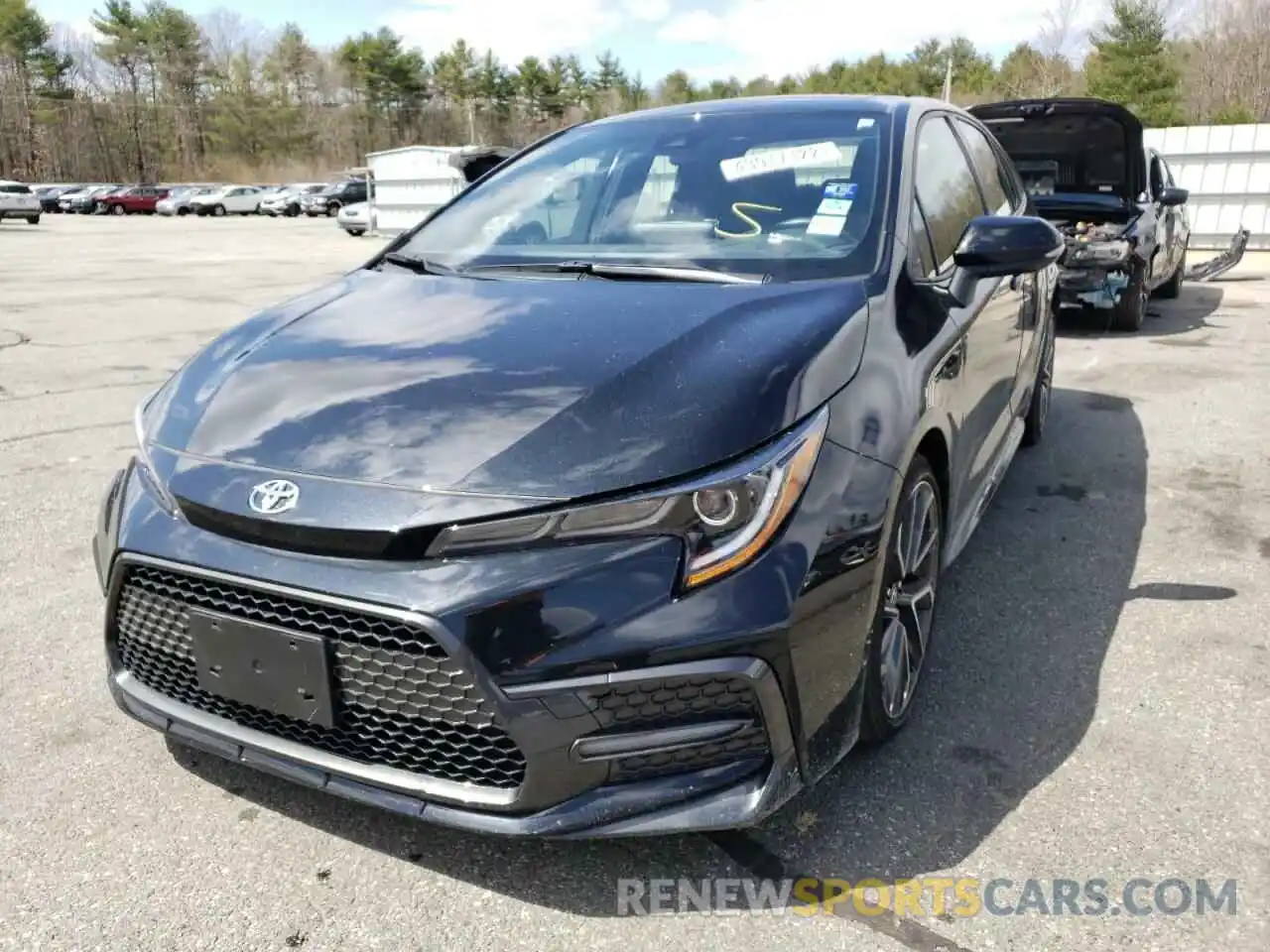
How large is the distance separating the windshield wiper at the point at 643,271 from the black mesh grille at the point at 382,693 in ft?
4.11

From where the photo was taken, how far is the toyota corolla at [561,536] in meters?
1.80

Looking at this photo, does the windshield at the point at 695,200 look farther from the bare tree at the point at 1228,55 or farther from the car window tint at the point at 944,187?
the bare tree at the point at 1228,55

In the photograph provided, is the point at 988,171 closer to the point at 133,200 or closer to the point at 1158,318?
the point at 1158,318

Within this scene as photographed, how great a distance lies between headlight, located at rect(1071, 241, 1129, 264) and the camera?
8156 mm

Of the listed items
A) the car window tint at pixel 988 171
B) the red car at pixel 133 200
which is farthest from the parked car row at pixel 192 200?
the car window tint at pixel 988 171

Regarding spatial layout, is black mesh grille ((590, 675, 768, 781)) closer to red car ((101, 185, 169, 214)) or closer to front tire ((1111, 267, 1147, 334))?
front tire ((1111, 267, 1147, 334))

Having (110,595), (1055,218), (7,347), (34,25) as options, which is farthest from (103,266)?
(34,25)

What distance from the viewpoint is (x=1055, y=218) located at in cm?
877

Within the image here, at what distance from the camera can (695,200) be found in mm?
3027

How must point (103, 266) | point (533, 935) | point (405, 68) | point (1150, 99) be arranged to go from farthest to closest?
point (405, 68) < point (1150, 99) < point (103, 266) < point (533, 935)

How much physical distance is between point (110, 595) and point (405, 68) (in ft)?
283

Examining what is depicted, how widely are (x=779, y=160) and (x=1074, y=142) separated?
6.89 m

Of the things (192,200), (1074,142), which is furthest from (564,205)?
(192,200)

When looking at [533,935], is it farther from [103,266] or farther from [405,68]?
[405,68]
